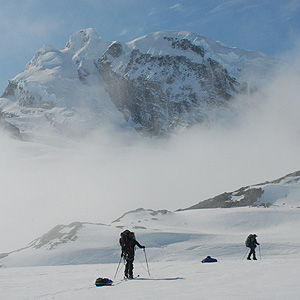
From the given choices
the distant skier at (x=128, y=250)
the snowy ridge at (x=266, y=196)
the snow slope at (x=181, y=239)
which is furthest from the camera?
the snowy ridge at (x=266, y=196)

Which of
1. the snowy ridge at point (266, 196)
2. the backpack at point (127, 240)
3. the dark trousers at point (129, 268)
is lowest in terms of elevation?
the dark trousers at point (129, 268)

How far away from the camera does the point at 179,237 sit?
162ft

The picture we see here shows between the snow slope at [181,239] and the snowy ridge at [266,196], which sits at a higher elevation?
the snowy ridge at [266,196]

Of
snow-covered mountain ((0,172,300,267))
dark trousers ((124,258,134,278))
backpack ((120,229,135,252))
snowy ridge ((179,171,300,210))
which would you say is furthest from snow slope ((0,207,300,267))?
backpack ((120,229,135,252))

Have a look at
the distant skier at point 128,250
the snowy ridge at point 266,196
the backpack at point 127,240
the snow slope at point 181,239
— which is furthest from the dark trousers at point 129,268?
the snowy ridge at point 266,196

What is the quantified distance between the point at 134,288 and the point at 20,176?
622 feet

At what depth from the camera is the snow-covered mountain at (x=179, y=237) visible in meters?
42.0

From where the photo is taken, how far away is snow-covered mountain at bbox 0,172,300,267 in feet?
138

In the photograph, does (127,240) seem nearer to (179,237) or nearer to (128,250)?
(128,250)

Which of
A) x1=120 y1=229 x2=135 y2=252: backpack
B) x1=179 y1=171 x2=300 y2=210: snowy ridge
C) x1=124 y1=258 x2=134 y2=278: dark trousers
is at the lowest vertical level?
x1=124 y1=258 x2=134 y2=278: dark trousers

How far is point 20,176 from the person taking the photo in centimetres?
19100

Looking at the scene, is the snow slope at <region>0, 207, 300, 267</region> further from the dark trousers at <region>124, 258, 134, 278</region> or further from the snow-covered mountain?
the dark trousers at <region>124, 258, 134, 278</region>

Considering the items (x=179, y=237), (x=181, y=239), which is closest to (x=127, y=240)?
(x=181, y=239)

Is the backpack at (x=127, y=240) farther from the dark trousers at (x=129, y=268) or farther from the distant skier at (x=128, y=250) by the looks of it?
the dark trousers at (x=129, y=268)
